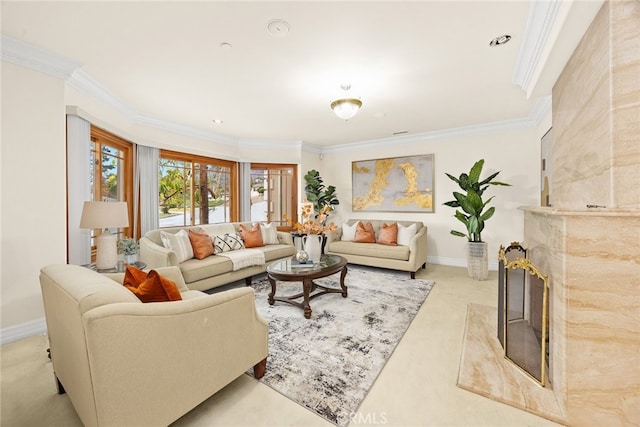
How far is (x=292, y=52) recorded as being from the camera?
2.35m

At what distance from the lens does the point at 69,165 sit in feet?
8.85

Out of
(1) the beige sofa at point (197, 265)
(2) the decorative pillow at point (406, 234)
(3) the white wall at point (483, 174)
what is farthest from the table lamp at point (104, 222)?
(3) the white wall at point (483, 174)

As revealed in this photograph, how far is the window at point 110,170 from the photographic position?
10.6ft

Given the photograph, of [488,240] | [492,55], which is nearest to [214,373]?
[492,55]

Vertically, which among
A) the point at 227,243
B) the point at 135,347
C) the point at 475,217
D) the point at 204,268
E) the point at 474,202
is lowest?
the point at 204,268

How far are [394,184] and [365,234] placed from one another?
4.52 feet

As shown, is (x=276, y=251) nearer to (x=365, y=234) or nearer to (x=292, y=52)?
(x=365, y=234)

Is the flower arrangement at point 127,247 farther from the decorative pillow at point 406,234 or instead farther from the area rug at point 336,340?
the decorative pillow at point 406,234

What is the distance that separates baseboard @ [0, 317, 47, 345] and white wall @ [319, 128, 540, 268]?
506 cm

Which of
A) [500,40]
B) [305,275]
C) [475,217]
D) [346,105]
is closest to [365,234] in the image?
[475,217]

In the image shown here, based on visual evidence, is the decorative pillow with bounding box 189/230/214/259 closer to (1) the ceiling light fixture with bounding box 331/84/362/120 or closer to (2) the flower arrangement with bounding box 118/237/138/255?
(2) the flower arrangement with bounding box 118/237/138/255

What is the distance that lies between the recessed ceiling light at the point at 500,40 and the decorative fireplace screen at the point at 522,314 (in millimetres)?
A: 1701

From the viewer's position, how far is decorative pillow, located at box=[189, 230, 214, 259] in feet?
11.7

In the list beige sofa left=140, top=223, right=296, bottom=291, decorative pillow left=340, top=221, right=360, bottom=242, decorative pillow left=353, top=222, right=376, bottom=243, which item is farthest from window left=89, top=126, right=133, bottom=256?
decorative pillow left=353, top=222, right=376, bottom=243
